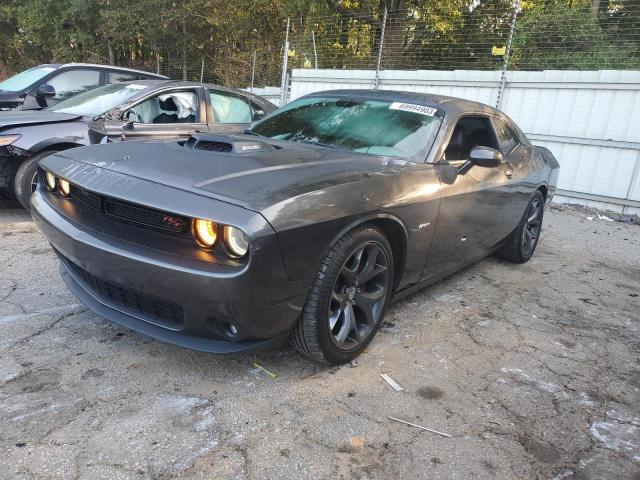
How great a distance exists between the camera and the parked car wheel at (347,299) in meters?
2.37

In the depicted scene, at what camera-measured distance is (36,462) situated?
1830 millimetres

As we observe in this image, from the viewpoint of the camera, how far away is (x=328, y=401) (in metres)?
2.36

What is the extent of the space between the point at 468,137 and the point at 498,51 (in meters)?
6.29

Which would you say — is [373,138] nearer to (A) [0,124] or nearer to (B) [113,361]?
Result: (B) [113,361]

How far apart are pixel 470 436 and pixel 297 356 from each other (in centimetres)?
99

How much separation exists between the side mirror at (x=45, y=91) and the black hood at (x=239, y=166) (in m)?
3.92

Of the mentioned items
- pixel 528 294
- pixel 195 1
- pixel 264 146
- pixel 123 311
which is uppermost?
pixel 195 1

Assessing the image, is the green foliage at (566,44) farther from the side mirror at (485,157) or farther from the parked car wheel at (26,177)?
the parked car wheel at (26,177)

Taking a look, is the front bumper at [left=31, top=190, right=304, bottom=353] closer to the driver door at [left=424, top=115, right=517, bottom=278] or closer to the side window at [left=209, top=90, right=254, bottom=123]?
the driver door at [left=424, top=115, right=517, bottom=278]

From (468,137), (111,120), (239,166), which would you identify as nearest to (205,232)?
(239,166)

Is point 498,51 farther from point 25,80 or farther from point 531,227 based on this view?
point 25,80

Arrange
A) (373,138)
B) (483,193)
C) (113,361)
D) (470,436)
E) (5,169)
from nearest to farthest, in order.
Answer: (470,436), (113,361), (373,138), (483,193), (5,169)

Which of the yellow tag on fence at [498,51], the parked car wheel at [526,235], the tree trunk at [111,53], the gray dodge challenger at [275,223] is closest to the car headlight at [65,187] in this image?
the gray dodge challenger at [275,223]

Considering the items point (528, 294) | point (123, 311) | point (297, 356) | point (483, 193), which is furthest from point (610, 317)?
point (123, 311)
